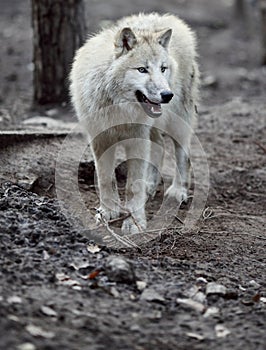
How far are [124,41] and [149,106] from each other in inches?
22.9

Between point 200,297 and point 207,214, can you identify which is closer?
point 200,297

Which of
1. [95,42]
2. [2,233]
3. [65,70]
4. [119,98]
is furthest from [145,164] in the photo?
[65,70]

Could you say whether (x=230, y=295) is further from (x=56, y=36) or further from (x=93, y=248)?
(x=56, y=36)

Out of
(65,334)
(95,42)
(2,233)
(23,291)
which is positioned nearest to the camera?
(65,334)

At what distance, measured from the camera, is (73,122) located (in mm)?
8023

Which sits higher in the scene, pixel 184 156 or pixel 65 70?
pixel 65 70

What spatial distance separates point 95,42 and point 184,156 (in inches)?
63.1

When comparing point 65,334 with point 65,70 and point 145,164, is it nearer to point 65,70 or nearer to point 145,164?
point 145,164

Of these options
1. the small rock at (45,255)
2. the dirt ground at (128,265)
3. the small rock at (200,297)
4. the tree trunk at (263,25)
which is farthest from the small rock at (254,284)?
the tree trunk at (263,25)

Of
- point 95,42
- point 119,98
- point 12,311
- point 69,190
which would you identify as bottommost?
point 69,190

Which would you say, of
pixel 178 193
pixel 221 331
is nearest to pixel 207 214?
pixel 178 193

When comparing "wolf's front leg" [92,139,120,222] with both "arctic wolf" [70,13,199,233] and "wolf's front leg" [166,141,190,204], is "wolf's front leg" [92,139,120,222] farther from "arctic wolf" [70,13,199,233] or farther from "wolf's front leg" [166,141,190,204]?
"wolf's front leg" [166,141,190,204]

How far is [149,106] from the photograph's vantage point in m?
5.25

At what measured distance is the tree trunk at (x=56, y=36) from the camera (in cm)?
798
